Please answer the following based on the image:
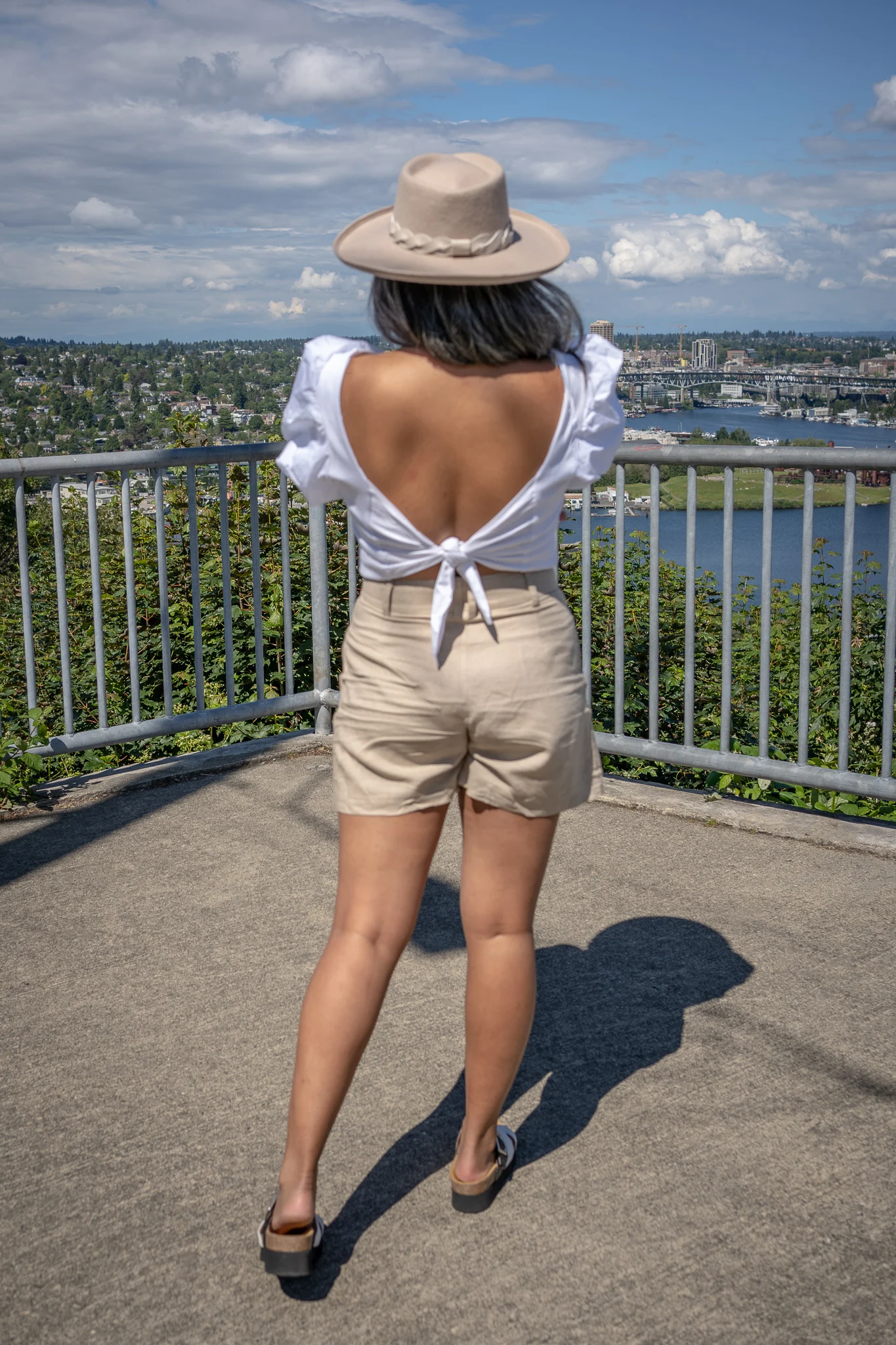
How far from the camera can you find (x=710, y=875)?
424 cm

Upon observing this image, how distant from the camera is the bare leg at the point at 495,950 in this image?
2.29 m

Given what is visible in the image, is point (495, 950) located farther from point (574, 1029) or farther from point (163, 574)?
point (163, 574)

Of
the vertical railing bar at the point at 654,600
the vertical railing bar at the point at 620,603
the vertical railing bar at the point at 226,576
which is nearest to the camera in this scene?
the vertical railing bar at the point at 654,600

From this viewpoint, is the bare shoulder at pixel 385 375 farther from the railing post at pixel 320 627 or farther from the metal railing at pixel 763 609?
the railing post at pixel 320 627

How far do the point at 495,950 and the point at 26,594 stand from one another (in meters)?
3.21

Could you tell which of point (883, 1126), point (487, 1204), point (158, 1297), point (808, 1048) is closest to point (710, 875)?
point (808, 1048)

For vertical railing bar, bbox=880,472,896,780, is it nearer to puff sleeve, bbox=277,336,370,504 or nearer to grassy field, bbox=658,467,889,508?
grassy field, bbox=658,467,889,508

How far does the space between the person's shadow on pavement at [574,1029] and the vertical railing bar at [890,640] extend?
117 cm

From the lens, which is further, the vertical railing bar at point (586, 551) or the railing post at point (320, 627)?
the railing post at point (320, 627)

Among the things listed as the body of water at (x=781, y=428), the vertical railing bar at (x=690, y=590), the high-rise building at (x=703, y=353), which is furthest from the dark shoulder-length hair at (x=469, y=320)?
the high-rise building at (x=703, y=353)

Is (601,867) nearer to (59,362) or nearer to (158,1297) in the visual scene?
(158,1297)

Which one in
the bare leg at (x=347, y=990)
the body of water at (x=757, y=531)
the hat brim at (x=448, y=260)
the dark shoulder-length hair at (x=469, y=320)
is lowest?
the bare leg at (x=347, y=990)

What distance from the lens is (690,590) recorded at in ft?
16.1

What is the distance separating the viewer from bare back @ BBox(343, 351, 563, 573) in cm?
203
